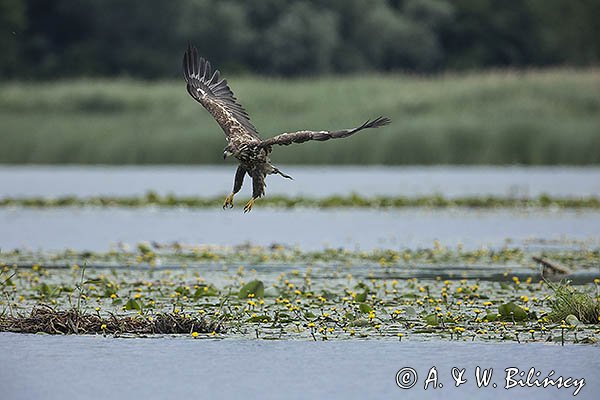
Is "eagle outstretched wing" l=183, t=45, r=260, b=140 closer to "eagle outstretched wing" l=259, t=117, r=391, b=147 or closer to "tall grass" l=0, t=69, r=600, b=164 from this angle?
"eagle outstretched wing" l=259, t=117, r=391, b=147

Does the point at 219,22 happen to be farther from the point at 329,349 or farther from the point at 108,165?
the point at 329,349

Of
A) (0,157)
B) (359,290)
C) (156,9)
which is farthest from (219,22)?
(359,290)

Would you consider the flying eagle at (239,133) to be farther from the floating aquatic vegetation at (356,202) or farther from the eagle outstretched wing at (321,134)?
the floating aquatic vegetation at (356,202)

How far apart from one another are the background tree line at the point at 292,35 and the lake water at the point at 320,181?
18236mm

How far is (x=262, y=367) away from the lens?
1018 centimetres

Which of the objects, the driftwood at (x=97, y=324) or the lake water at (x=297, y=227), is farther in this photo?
the lake water at (x=297, y=227)

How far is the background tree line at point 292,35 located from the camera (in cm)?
5841

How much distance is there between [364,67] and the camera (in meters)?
61.2

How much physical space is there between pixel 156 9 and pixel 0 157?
20988 mm

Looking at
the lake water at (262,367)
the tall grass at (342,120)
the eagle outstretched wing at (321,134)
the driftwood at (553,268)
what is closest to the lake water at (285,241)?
the lake water at (262,367)

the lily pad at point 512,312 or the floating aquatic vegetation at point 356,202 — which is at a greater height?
the floating aquatic vegetation at point 356,202

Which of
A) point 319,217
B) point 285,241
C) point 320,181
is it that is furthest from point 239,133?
point 320,181

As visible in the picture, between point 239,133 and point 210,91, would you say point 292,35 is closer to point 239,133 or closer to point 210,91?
point 210,91

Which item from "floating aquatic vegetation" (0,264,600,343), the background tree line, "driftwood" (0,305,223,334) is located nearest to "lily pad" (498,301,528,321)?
"floating aquatic vegetation" (0,264,600,343)
